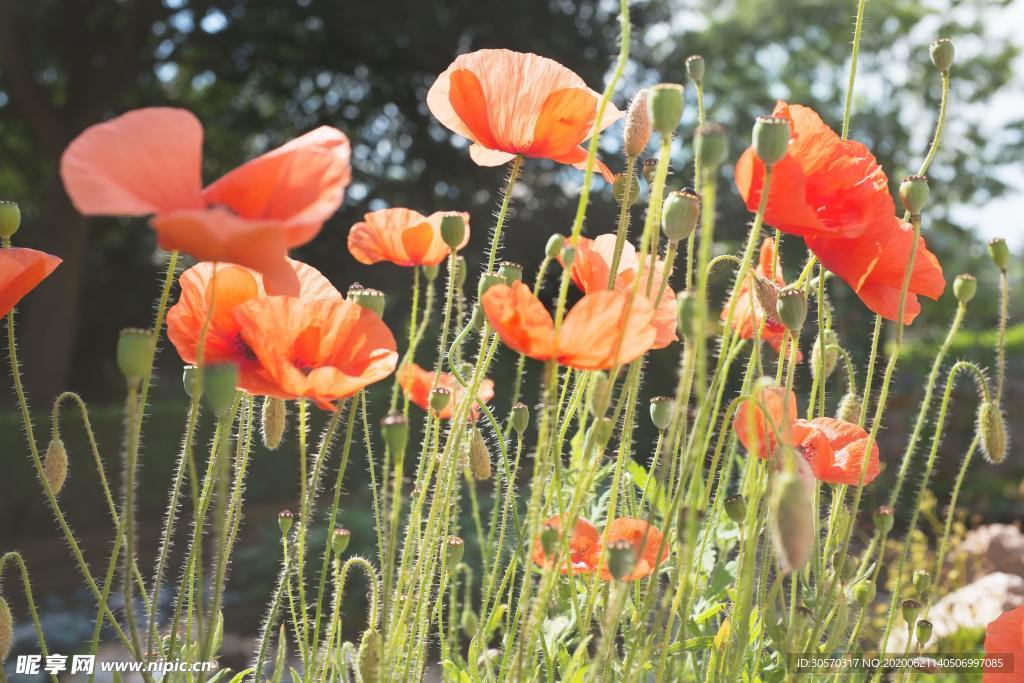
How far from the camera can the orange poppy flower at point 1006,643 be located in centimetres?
96

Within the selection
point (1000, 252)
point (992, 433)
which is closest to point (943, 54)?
point (1000, 252)

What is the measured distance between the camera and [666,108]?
2.38 feet

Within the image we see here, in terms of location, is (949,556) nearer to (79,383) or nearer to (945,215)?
(79,383)

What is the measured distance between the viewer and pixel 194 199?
665 mm

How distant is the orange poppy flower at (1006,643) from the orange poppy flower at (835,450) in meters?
0.20

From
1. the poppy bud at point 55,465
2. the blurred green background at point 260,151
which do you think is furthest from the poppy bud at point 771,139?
the blurred green background at point 260,151

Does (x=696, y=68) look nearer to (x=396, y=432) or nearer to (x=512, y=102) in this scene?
(x=512, y=102)

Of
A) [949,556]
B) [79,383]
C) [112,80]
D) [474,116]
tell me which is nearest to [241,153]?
[112,80]

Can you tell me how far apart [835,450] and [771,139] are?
455 mm

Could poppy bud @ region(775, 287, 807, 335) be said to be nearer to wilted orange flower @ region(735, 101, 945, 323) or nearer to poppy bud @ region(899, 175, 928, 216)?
wilted orange flower @ region(735, 101, 945, 323)

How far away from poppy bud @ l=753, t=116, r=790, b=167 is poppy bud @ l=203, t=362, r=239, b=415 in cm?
44

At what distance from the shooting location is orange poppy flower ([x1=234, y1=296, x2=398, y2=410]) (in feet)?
2.49

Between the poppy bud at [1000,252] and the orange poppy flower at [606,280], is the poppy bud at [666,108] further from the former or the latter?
the poppy bud at [1000,252]

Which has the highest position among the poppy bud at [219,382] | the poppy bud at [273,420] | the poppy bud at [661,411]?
the poppy bud at [219,382]
